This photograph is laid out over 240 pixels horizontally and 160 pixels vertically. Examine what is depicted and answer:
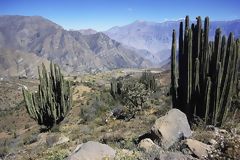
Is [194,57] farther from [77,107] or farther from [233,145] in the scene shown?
[77,107]

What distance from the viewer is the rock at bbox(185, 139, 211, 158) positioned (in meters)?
8.79

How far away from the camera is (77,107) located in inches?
1500

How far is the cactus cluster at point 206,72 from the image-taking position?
13.1m

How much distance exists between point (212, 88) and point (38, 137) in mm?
12038

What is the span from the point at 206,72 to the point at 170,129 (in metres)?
4.04

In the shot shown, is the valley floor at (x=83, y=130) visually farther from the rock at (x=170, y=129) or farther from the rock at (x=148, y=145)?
the rock at (x=170, y=129)

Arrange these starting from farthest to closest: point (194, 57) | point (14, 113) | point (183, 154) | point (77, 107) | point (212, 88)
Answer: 1. point (14, 113)
2. point (77, 107)
3. point (194, 57)
4. point (212, 88)
5. point (183, 154)

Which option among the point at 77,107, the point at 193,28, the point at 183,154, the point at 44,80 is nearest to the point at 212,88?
the point at 193,28

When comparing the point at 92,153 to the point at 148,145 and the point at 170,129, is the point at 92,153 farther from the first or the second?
the point at 170,129

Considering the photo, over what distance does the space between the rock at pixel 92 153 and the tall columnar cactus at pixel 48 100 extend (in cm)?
1486

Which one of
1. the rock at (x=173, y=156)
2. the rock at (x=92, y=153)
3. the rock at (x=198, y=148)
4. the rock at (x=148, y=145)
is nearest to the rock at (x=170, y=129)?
the rock at (x=148, y=145)

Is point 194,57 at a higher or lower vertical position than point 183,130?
higher

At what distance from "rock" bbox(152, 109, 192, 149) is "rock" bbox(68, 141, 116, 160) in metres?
1.93

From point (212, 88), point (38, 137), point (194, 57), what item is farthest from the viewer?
point (38, 137)
